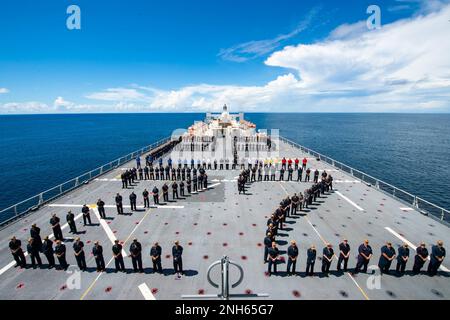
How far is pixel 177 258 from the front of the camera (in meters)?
9.69

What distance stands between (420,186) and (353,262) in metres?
37.6

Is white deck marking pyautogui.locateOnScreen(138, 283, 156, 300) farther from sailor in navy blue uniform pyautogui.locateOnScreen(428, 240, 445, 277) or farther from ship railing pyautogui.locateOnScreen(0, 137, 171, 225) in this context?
sailor in navy blue uniform pyautogui.locateOnScreen(428, 240, 445, 277)

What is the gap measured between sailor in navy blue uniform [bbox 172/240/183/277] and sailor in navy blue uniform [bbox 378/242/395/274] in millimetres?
8619

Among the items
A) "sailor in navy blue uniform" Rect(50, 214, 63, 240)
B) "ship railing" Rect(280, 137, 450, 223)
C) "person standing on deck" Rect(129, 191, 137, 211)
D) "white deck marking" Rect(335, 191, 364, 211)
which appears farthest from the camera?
"white deck marking" Rect(335, 191, 364, 211)

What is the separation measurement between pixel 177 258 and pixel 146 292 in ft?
5.39

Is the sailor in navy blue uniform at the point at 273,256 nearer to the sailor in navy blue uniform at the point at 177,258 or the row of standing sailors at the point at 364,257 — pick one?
the row of standing sailors at the point at 364,257

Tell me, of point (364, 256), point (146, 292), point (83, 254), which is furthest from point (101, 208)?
point (364, 256)

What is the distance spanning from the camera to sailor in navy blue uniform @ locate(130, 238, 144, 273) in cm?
969

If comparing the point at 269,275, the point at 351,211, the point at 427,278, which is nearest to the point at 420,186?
the point at 351,211

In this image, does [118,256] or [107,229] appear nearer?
[118,256]

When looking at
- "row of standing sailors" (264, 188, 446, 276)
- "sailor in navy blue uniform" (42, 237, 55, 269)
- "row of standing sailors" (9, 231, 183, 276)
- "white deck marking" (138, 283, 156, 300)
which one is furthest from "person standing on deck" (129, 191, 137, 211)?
"row of standing sailors" (264, 188, 446, 276)

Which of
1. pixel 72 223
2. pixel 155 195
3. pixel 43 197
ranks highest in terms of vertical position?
pixel 155 195

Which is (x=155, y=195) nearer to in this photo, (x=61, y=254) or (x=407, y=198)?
(x=61, y=254)

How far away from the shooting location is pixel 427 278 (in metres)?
9.74
